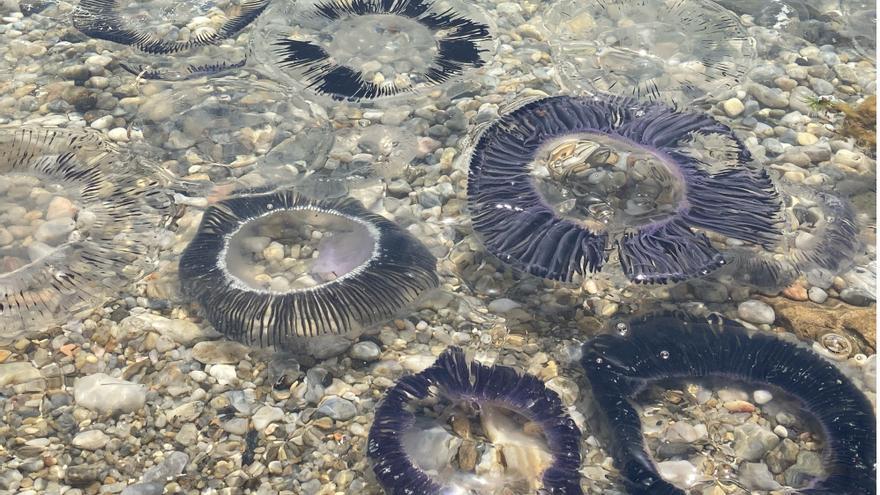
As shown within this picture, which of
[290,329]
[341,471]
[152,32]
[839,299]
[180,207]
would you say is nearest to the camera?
[341,471]

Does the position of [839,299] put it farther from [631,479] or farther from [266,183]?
[266,183]

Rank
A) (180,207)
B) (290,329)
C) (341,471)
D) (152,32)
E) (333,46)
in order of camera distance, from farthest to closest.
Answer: (152,32)
(333,46)
(180,207)
(290,329)
(341,471)

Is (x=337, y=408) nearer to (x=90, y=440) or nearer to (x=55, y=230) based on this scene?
(x=90, y=440)

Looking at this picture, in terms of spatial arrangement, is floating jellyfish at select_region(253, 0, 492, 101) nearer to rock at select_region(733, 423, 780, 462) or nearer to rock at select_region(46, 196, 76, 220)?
rock at select_region(46, 196, 76, 220)

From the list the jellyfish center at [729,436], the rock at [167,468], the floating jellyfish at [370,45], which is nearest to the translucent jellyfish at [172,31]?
the floating jellyfish at [370,45]

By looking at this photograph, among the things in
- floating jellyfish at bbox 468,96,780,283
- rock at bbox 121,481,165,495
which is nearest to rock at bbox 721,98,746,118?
floating jellyfish at bbox 468,96,780,283

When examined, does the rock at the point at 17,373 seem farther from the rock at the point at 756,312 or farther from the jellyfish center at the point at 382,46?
the rock at the point at 756,312

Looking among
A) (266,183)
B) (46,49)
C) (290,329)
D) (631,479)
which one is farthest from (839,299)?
(46,49)
